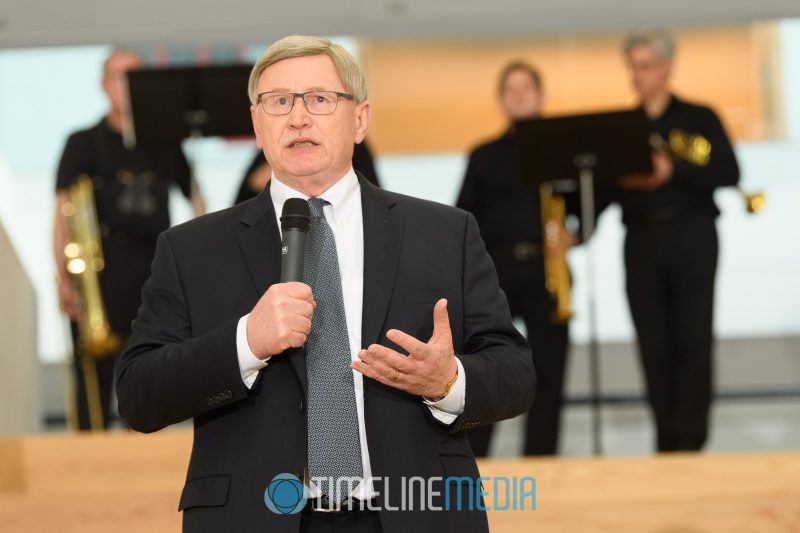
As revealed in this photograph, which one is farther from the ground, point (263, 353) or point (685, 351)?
point (263, 353)

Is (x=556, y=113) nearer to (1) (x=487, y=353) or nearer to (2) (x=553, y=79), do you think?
(2) (x=553, y=79)

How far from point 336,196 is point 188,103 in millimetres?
2960

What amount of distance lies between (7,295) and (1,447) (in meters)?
1.51

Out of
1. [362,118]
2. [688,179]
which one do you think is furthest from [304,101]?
[688,179]

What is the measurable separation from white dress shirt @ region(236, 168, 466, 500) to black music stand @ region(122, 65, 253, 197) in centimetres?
283

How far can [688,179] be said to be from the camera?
4859 mm

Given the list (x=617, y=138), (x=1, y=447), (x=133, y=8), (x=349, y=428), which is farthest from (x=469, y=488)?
(x=133, y=8)

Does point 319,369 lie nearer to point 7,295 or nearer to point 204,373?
point 204,373

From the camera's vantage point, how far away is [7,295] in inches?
217

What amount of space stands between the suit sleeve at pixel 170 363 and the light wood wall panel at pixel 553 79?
5.24 metres

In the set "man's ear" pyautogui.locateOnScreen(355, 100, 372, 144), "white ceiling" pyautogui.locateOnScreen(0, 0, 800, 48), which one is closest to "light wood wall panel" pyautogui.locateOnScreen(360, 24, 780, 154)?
"white ceiling" pyautogui.locateOnScreen(0, 0, 800, 48)

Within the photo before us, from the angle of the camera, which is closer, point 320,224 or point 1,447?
point 320,224

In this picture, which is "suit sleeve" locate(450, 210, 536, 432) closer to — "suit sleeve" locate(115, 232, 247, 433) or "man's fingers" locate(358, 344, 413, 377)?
"man's fingers" locate(358, 344, 413, 377)

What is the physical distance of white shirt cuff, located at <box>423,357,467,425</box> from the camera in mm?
1886
